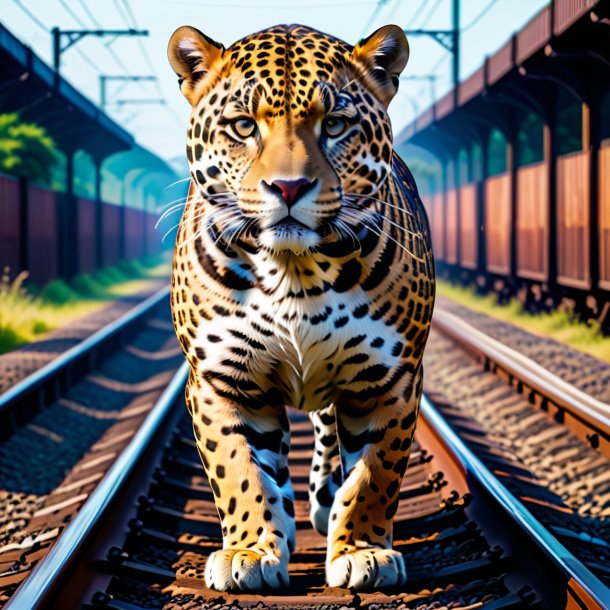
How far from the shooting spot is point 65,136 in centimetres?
2350

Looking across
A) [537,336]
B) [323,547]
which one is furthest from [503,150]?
[323,547]

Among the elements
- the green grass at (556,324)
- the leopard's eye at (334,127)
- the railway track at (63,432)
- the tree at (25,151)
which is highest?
the tree at (25,151)

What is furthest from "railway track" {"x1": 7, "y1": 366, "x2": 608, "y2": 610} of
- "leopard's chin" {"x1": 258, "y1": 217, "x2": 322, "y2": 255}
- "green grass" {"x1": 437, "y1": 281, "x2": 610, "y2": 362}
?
"green grass" {"x1": 437, "y1": 281, "x2": 610, "y2": 362}

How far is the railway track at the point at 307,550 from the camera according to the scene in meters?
3.81

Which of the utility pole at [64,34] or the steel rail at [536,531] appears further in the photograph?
the utility pole at [64,34]

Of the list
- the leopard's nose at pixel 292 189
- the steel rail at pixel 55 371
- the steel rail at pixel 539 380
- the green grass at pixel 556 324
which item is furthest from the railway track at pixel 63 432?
the green grass at pixel 556 324

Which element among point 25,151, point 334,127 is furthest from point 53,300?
point 334,127

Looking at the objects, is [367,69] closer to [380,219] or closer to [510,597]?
[380,219]

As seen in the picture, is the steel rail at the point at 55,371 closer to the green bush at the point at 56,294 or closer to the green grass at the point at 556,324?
the green bush at the point at 56,294

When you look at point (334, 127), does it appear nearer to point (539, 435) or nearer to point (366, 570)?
point (366, 570)

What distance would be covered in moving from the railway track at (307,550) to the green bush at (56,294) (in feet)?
43.8

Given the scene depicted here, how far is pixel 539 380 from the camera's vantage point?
905cm

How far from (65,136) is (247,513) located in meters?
20.5

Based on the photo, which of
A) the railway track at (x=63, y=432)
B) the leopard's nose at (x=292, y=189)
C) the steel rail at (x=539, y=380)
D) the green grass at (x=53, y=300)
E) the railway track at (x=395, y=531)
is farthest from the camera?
the green grass at (x=53, y=300)
